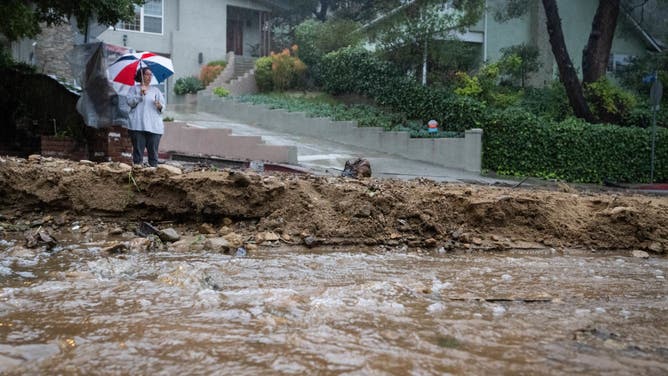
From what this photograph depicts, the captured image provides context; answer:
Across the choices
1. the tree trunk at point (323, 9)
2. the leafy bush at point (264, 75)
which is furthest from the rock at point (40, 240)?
the tree trunk at point (323, 9)

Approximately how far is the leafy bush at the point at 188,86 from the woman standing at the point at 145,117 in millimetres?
17250

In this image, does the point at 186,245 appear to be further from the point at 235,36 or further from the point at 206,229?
the point at 235,36

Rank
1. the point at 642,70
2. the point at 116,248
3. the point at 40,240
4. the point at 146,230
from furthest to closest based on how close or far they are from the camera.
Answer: the point at 642,70 → the point at 146,230 → the point at 40,240 → the point at 116,248

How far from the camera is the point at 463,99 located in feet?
57.6

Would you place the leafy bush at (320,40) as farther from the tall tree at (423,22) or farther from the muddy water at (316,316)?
the muddy water at (316,316)

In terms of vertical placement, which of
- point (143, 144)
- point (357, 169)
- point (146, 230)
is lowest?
point (146, 230)

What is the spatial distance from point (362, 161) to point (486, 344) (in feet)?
23.0

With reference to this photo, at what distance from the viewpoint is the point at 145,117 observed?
30.4 feet

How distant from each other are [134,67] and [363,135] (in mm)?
9856

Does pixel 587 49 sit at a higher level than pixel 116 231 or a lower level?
higher

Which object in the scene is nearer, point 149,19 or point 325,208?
point 325,208

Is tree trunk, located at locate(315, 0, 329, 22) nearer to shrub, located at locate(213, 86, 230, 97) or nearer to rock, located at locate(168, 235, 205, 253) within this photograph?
shrub, located at locate(213, 86, 230, 97)

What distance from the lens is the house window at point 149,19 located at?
26.8 m

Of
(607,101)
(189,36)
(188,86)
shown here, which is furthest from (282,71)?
(607,101)
